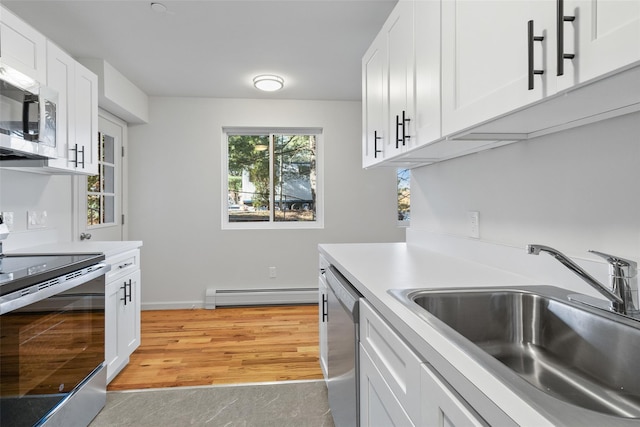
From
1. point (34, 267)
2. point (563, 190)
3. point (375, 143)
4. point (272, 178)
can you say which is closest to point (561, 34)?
point (563, 190)

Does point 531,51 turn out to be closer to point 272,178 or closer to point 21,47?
point 21,47

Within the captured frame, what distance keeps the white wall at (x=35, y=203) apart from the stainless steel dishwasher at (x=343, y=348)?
1.99 metres

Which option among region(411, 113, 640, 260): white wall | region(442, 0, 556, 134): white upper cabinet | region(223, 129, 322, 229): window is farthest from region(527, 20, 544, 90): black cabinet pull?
region(223, 129, 322, 229): window

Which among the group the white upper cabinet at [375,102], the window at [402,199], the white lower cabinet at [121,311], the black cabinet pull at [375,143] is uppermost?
the white upper cabinet at [375,102]

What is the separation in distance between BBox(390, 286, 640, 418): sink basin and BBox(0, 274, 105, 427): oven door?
140 centimetres

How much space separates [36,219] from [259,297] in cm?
221

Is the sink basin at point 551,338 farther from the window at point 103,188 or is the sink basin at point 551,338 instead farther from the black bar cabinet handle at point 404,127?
the window at point 103,188

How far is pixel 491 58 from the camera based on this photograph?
38.2 inches

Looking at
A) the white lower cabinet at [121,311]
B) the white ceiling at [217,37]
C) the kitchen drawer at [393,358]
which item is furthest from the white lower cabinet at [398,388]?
the white ceiling at [217,37]

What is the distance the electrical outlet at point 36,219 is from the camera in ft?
7.79

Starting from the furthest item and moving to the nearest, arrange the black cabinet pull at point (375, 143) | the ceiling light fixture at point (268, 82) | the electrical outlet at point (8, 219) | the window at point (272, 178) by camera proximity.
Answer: the window at point (272, 178)
the ceiling light fixture at point (268, 82)
the electrical outlet at point (8, 219)
the black cabinet pull at point (375, 143)

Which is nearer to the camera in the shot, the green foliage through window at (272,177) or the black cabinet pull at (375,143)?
the black cabinet pull at (375,143)

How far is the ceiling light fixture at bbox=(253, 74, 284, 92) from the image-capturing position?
133 inches

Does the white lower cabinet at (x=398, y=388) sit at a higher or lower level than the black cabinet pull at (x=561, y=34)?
lower
